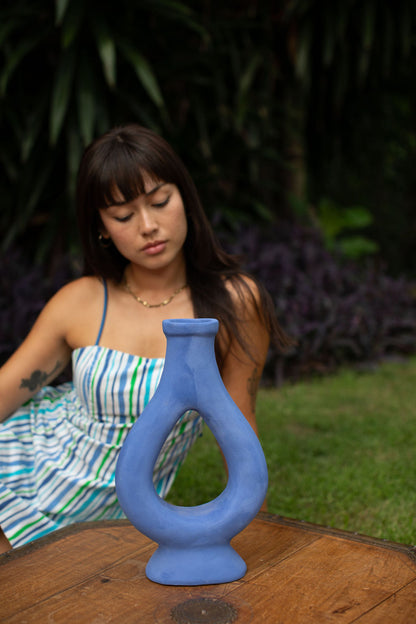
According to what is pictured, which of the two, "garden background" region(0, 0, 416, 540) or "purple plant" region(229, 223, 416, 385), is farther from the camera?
"purple plant" region(229, 223, 416, 385)

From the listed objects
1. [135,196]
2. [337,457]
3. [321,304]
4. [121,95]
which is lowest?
[337,457]

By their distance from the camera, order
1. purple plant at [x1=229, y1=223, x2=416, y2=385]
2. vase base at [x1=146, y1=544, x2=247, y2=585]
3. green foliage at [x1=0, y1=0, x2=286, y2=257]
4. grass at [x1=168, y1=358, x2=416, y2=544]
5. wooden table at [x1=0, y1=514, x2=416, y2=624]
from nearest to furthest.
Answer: wooden table at [x1=0, y1=514, x2=416, y2=624]
vase base at [x1=146, y1=544, x2=247, y2=585]
grass at [x1=168, y1=358, x2=416, y2=544]
green foliage at [x1=0, y1=0, x2=286, y2=257]
purple plant at [x1=229, y1=223, x2=416, y2=385]

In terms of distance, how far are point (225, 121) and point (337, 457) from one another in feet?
8.60

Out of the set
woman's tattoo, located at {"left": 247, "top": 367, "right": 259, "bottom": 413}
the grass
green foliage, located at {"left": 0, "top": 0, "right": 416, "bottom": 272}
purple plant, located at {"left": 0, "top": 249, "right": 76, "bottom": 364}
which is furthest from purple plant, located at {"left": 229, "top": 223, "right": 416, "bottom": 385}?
woman's tattoo, located at {"left": 247, "top": 367, "right": 259, "bottom": 413}

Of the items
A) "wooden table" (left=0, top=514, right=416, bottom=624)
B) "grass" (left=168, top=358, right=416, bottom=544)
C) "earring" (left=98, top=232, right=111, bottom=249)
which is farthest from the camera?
"grass" (left=168, top=358, right=416, bottom=544)

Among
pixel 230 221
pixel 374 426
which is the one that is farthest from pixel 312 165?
pixel 374 426

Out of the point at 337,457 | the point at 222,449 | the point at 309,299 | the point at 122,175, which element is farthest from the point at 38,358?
the point at 309,299

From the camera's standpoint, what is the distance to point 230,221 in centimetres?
470

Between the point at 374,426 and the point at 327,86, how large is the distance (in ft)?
11.5

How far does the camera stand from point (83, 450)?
1.83m

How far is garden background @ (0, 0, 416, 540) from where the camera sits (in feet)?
12.5

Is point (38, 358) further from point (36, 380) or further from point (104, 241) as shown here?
point (104, 241)

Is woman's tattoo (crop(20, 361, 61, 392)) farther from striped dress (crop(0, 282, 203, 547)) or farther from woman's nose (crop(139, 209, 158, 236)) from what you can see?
woman's nose (crop(139, 209, 158, 236))

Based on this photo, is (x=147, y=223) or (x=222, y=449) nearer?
(x=222, y=449)
